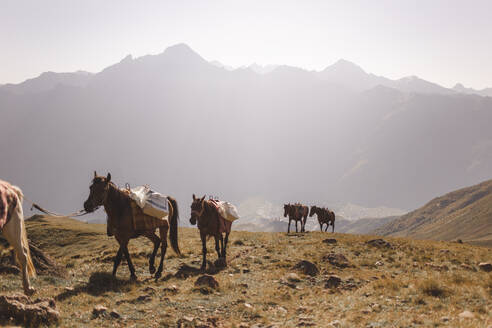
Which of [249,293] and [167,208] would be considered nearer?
[249,293]

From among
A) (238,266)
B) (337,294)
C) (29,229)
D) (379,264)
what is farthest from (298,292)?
(29,229)

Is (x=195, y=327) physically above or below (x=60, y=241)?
above

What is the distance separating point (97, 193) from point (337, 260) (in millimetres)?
11990

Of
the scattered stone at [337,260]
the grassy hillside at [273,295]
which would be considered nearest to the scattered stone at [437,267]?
the grassy hillside at [273,295]

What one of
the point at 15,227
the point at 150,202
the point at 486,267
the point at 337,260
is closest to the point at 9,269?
the point at 15,227

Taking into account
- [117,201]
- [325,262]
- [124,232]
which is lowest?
[325,262]

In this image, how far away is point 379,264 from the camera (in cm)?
1752

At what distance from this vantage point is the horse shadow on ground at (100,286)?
10.5 m

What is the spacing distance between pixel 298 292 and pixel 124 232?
22.9 feet

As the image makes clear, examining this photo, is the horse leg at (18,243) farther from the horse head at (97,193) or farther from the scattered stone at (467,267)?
the scattered stone at (467,267)

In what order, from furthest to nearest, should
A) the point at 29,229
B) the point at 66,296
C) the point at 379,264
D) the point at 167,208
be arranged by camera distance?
1. the point at 29,229
2. the point at 379,264
3. the point at 167,208
4. the point at 66,296

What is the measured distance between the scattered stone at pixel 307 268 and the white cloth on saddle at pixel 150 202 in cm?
655

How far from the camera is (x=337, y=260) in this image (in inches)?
Answer: 664

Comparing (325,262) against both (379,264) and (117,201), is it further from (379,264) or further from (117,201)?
(117,201)
